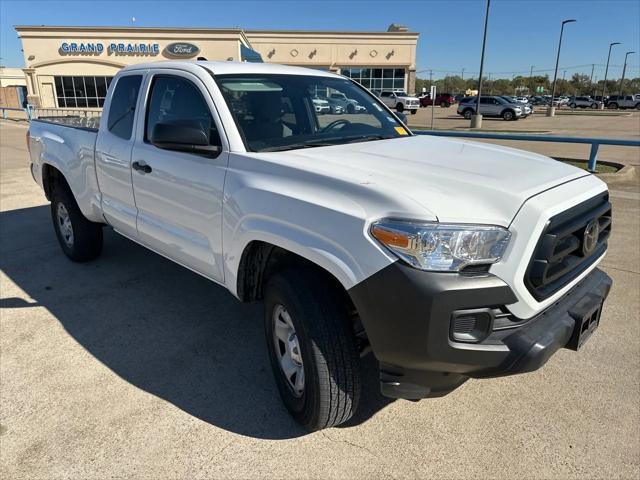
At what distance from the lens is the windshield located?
3006 millimetres

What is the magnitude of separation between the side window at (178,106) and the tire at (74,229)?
5.89 ft

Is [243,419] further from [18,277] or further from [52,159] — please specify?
[52,159]

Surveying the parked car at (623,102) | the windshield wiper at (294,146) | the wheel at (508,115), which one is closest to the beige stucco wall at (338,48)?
the wheel at (508,115)

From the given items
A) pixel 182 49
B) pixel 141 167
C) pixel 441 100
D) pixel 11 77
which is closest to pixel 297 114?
pixel 141 167

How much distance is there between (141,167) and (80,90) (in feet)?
140

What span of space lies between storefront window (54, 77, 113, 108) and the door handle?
41.3 meters

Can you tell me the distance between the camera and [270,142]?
294 centimetres

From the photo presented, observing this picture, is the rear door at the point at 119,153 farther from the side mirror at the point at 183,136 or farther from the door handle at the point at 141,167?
the side mirror at the point at 183,136

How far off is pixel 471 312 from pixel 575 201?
34.9 inches

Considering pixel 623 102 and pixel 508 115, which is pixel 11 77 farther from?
pixel 623 102

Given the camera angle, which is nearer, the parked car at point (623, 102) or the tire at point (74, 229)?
the tire at point (74, 229)

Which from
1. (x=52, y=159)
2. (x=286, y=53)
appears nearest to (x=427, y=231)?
(x=52, y=159)

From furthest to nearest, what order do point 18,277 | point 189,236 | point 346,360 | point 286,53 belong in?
point 286,53 → point 18,277 → point 189,236 → point 346,360

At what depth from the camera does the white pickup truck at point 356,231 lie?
2004 mm
